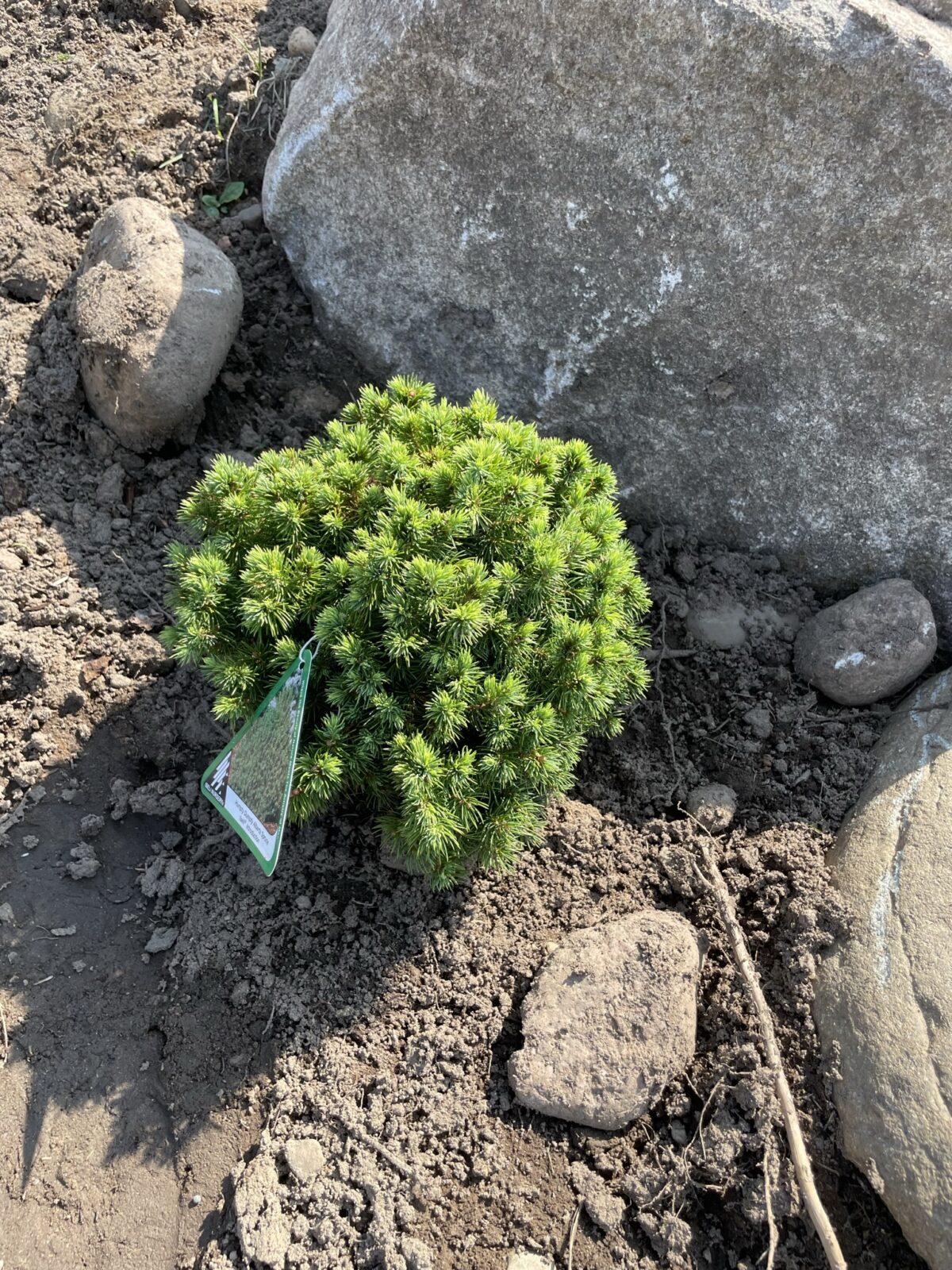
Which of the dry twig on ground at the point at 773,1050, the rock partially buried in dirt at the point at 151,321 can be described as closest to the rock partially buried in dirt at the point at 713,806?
the dry twig on ground at the point at 773,1050

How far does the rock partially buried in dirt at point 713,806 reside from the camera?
2947 mm

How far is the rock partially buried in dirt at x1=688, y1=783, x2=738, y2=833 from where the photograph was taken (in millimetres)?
2947

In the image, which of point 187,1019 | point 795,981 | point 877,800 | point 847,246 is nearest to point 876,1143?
point 795,981

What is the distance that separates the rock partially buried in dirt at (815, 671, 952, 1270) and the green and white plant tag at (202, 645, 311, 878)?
5.33ft

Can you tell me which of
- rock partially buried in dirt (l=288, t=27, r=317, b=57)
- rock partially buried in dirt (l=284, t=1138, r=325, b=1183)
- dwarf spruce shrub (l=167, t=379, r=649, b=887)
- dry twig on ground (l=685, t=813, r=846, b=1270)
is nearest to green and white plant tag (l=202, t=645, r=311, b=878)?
dwarf spruce shrub (l=167, t=379, r=649, b=887)

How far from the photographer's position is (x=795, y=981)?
2613 millimetres

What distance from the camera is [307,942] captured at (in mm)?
2713

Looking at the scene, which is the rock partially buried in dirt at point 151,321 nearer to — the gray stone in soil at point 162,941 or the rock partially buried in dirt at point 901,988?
the gray stone in soil at point 162,941

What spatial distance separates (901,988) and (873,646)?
3.80 ft

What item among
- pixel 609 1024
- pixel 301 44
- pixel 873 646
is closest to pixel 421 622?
pixel 609 1024

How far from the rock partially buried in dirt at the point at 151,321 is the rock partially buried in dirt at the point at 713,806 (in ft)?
7.66

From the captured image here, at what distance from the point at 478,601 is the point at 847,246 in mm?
1750

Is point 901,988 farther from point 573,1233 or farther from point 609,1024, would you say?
point 573,1233

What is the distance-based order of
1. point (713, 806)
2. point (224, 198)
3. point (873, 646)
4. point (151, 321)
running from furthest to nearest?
1. point (224, 198)
2. point (151, 321)
3. point (873, 646)
4. point (713, 806)
